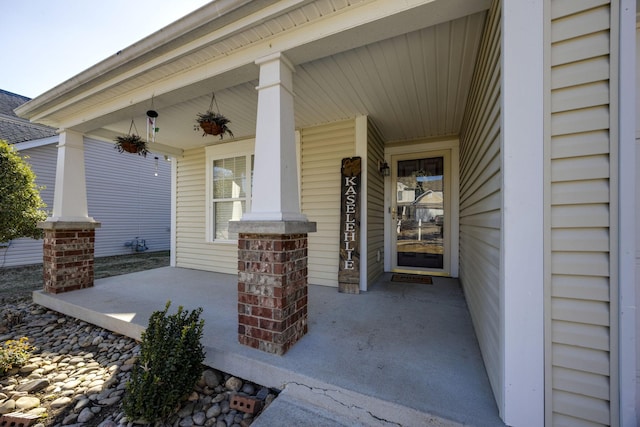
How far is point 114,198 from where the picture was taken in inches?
315

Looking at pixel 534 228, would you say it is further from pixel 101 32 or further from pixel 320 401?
pixel 101 32

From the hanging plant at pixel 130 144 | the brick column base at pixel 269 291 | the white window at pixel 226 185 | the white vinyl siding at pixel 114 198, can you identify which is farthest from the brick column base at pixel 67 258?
the white vinyl siding at pixel 114 198

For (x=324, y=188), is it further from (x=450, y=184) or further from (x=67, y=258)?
(x=67, y=258)

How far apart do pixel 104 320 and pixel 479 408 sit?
343 cm

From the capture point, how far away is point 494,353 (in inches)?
57.0

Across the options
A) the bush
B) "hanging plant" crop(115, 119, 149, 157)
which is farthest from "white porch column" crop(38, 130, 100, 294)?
"hanging plant" crop(115, 119, 149, 157)

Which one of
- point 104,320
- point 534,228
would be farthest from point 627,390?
point 104,320

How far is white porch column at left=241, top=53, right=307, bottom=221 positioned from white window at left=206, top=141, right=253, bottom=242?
2.59 meters

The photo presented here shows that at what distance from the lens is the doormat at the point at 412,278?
3.91 m

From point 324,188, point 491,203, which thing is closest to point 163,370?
point 491,203

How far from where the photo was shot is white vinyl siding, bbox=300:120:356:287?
3.69 m

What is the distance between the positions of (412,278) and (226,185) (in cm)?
372

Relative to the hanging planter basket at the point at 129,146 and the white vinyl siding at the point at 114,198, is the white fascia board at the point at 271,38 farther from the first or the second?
the white vinyl siding at the point at 114,198

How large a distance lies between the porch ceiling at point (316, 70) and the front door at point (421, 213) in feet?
2.43
